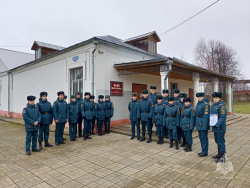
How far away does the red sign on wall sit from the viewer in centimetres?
940

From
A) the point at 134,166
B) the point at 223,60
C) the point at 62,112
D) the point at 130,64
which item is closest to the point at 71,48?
the point at 130,64

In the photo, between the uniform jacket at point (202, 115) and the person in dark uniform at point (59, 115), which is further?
the person in dark uniform at point (59, 115)

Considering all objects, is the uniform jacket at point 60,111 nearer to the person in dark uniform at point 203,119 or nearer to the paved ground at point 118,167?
the paved ground at point 118,167

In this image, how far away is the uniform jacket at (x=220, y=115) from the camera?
15.3 ft

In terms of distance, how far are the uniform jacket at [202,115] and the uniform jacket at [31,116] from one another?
473cm

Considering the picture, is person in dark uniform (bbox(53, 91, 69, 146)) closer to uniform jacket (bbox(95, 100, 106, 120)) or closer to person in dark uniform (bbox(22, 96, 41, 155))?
person in dark uniform (bbox(22, 96, 41, 155))

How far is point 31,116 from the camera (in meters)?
5.63

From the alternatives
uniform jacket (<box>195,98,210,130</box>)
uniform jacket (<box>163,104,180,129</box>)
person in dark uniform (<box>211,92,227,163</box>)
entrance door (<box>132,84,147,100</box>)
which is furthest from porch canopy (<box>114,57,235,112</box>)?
person in dark uniform (<box>211,92,227,163</box>)

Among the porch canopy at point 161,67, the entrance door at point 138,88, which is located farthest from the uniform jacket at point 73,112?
the entrance door at point 138,88

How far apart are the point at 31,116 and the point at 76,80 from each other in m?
4.68

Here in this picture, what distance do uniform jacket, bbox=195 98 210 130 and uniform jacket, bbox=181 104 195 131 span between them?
0.16m

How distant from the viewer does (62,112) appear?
21.8 ft

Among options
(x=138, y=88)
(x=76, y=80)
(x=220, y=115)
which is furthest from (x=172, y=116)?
(x=76, y=80)

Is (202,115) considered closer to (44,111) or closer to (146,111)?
(146,111)
